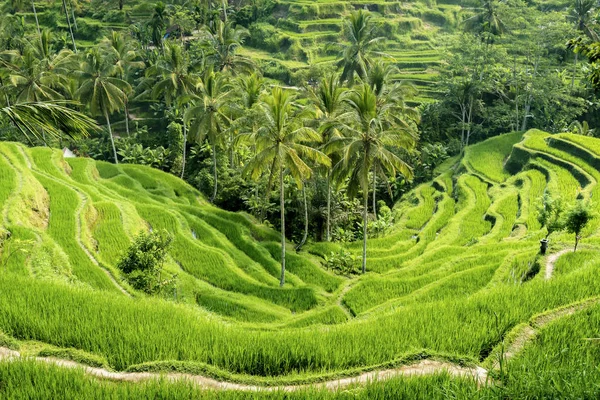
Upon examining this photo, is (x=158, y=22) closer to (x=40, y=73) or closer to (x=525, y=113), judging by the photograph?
(x=40, y=73)

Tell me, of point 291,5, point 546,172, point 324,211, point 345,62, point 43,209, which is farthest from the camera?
point 291,5

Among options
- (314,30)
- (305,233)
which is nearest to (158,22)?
(314,30)

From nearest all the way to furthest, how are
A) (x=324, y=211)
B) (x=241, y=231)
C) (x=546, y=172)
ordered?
(x=241, y=231)
(x=324, y=211)
(x=546, y=172)

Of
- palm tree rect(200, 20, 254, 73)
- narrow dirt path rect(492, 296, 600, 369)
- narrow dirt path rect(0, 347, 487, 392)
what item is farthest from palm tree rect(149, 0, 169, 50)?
narrow dirt path rect(492, 296, 600, 369)

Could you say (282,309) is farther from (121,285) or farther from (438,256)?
(438,256)

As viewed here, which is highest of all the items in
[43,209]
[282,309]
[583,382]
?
[583,382]

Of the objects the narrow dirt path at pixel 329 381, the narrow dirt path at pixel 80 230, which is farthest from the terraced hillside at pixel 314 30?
the narrow dirt path at pixel 329 381

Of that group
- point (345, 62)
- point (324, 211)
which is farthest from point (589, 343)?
point (345, 62)

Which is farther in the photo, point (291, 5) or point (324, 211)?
point (291, 5)
